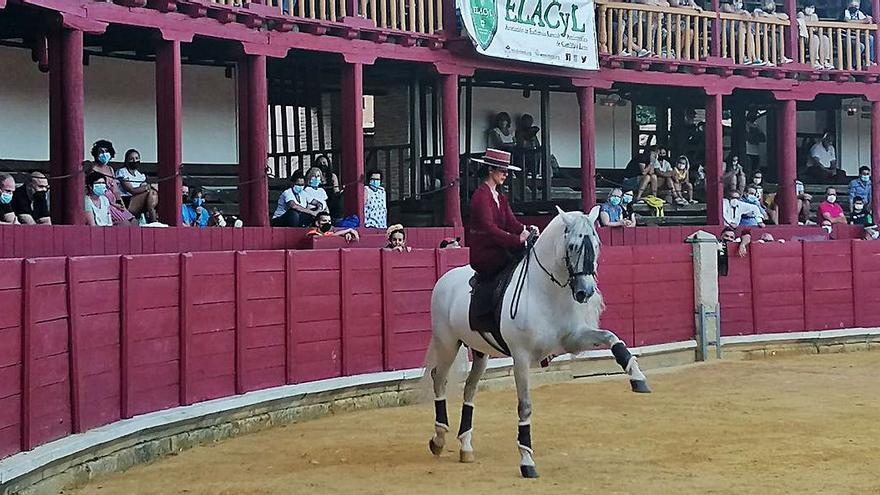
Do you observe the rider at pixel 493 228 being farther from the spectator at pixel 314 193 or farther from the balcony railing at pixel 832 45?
the balcony railing at pixel 832 45

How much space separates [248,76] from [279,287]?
4.64m

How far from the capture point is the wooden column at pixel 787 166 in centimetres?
2106

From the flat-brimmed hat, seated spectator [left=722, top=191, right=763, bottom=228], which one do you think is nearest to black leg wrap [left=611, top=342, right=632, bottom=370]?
the flat-brimmed hat

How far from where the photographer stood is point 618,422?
10477mm

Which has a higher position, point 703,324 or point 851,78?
point 851,78

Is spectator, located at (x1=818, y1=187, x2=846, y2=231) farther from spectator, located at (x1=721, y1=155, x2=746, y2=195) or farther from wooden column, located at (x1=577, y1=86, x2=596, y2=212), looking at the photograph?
wooden column, located at (x1=577, y1=86, x2=596, y2=212)

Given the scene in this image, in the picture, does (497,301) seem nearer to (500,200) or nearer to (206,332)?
(500,200)

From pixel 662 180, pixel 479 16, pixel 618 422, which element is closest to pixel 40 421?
pixel 618 422

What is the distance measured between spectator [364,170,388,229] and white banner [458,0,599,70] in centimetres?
231

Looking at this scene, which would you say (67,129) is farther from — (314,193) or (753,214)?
(753,214)

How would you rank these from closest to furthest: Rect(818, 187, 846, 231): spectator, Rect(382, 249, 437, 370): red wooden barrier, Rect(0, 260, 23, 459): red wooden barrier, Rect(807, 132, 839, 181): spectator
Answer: Rect(0, 260, 23, 459): red wooden barrier → Rect(382, 249, 437, 370): red wooden barrier → Rect(818, 187, 846, 231): spectator → Rect(807, 132, 839, 181): spectator

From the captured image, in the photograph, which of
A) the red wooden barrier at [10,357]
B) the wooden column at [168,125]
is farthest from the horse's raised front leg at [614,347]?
the wooden column at [168,125]

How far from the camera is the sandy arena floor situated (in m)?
7.60

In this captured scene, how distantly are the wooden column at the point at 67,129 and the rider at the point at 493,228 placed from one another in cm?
527
